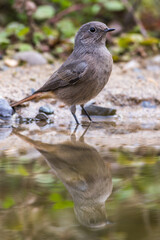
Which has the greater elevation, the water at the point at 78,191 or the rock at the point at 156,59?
the water at the point at 78,191

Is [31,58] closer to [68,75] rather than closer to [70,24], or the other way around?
[70,24]

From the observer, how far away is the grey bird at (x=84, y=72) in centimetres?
477

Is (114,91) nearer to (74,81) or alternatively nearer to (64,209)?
(74,81)

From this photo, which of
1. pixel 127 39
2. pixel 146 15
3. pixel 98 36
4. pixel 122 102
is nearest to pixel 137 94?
pixel 122 102

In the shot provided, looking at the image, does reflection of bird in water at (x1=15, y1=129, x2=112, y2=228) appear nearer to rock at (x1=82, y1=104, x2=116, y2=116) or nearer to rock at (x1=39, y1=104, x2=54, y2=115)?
rock at (x1=39, y1=104, x2=54, y2=115)

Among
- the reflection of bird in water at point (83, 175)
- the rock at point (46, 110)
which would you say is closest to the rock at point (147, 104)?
the rock at point (46, 110)

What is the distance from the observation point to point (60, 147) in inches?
149

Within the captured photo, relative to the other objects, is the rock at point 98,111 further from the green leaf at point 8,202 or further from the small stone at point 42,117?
the green leaf at point 8,202

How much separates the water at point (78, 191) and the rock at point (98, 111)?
1410 mm

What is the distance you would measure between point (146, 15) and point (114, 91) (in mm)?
3828

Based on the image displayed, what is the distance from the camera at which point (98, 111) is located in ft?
18.0

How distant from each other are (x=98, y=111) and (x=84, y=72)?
85cm

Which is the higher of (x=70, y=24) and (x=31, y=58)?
(x=70, y=24)

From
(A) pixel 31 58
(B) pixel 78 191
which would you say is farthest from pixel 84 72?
(A) pixel 31 58
